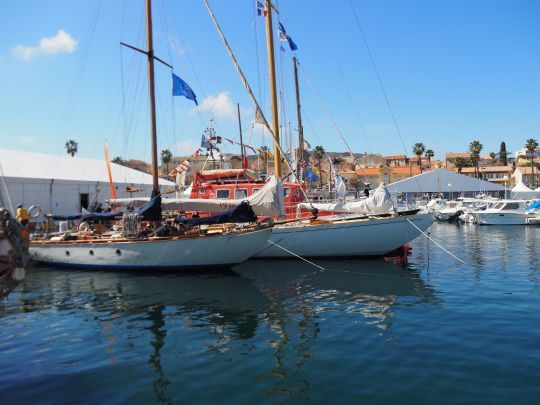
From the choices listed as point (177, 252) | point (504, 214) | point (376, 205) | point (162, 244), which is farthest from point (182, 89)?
point (504, 214)

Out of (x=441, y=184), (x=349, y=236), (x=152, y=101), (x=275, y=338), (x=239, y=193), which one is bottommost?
(x=275, y=338)

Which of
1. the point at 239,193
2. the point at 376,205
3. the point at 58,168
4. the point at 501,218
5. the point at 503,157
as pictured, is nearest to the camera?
the point at 376,205

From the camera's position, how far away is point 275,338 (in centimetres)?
892

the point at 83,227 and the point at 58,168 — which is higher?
the point at 58,168

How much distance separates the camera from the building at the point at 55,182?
28.9 meters

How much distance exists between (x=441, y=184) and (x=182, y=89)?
172ft

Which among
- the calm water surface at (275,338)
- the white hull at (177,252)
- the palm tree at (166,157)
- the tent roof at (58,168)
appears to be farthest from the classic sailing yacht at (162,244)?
the palm tree at (166,157)

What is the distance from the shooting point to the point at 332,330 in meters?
9.28

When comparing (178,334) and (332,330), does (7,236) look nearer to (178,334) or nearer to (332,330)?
(178,334)

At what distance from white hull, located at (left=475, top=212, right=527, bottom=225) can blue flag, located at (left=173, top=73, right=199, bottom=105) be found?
3342 cm

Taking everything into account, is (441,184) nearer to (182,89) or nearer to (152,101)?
(182,89)

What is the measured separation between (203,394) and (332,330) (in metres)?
3.73

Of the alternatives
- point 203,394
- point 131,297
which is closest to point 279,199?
point 131,297

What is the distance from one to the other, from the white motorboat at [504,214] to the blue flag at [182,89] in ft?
109
